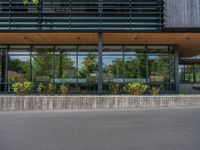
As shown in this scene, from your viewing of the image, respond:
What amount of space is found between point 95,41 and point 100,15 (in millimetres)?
3145

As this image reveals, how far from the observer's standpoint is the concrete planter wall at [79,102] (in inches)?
471

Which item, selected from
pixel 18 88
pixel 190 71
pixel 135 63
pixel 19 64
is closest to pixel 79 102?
→ pixel 18 88

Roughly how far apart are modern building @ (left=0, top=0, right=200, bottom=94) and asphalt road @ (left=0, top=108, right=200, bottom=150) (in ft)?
20.0

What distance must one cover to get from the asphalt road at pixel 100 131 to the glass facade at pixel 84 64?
8563 millimetres

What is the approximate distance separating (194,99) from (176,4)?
19.7 ft

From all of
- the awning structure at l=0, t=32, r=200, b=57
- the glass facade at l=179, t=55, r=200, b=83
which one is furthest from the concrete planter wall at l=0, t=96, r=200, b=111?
the glass facade at l=179, t=55, r=200, b=83

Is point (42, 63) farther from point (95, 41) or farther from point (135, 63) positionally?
point (135, 63)

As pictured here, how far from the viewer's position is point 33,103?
12.0 meters

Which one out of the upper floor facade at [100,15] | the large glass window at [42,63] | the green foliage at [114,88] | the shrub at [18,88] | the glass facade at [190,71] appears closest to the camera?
the shrub at [18,88]

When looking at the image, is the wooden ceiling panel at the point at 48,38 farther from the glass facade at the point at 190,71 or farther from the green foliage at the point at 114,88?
the glass facade at the point at 190,71

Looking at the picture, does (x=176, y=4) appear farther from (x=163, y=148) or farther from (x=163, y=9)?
(x=163, y=148)

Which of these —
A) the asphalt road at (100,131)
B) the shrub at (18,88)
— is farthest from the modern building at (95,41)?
the asphalt road at (100,131)

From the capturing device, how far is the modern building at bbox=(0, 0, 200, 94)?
52.9ft

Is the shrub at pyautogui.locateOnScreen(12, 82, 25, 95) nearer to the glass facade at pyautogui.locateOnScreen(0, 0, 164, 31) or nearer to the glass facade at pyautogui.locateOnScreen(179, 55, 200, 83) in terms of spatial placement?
the glass facade at pyautogui.locateOnScreen(0, 0, 164, 31)
